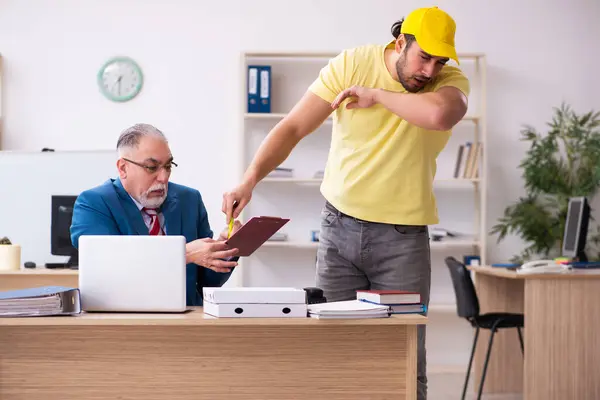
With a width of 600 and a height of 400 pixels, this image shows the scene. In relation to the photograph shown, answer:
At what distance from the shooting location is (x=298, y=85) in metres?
5.92

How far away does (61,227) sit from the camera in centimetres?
458

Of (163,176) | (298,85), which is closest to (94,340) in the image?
(163,176)

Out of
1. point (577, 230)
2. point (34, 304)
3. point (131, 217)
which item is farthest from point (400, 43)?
point (577, 230)

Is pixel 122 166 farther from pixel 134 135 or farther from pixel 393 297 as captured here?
pixel 393 297

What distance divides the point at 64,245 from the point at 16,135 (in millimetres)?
1695

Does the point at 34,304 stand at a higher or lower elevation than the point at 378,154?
lower

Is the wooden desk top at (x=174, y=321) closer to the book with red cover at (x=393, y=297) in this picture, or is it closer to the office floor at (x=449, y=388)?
the book with red cover at (x=393, y=297)

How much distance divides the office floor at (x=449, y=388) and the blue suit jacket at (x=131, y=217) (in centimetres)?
258

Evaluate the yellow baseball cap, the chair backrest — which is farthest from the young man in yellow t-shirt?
the chair backrest

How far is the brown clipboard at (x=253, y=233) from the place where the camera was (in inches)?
79.4

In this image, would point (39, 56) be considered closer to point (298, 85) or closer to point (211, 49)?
point (211, 49)

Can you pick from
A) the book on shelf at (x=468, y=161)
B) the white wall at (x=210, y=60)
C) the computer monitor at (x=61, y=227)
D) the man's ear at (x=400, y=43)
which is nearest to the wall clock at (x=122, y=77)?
the white wall at (x=210, y=60)

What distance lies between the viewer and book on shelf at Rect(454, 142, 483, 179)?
5602mm

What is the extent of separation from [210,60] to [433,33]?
3.88 metres
